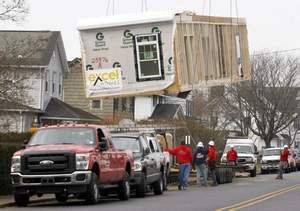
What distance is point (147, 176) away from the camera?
79.6 feet

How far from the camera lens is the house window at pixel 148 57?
29625 mm

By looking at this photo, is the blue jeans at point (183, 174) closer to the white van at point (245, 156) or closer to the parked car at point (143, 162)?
the parked car at point (143, 162)

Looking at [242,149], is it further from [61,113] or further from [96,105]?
[96,105]

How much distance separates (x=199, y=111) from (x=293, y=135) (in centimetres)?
3314

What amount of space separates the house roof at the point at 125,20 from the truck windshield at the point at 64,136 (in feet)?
32.7

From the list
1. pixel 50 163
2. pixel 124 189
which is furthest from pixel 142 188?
pixel 50 163

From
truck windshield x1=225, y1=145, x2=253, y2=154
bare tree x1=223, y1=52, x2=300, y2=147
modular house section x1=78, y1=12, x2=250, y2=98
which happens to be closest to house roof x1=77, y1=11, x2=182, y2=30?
modular house section x1=78, y1=12, x2=250, y2=98

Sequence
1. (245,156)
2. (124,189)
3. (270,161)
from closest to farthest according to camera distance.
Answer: (124,189) < (245,156) < (270,161)

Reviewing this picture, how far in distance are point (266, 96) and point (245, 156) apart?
2868cm

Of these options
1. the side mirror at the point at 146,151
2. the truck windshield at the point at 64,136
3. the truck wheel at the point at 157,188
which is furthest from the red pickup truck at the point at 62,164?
the truck wheel at the point at 157,188

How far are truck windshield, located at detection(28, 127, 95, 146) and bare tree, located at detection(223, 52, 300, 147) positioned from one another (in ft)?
180

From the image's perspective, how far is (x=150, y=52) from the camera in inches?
1171

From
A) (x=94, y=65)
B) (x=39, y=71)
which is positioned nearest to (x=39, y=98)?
(x=39, y=71)

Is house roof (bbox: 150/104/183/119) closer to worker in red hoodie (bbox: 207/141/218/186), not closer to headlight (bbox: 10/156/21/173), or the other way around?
worker in red hoodie (bbox: 207/141/218/186)
